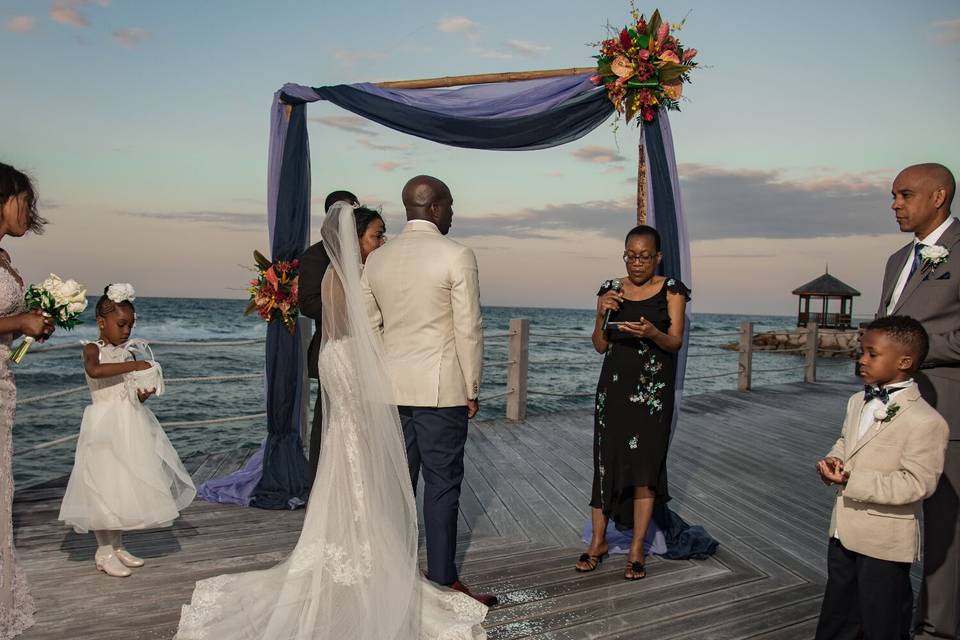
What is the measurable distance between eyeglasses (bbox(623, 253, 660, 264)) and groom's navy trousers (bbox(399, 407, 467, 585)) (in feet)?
3.96

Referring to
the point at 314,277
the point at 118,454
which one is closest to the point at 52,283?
the point at 118,454

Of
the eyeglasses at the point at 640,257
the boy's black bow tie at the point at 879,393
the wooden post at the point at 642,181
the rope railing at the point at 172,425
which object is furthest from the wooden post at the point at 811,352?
the boy's black bow tie at the point at 879,393

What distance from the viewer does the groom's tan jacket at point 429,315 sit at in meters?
2.82

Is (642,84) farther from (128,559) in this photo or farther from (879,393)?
(128,559)

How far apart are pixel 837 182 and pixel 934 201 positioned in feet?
71.0

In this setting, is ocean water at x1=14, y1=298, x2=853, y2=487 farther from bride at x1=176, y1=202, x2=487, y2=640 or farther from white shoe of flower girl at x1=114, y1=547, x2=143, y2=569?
bride at x1=176, y1=202, x2=487, y2=640

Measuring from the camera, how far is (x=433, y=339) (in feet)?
9.46

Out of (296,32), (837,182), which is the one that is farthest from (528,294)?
(296,32)

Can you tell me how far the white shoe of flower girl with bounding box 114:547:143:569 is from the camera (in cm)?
340

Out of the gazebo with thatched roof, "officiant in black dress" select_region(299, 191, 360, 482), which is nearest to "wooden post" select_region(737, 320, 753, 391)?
"officiant in black dress" select_region(299, 191, 360, 482)

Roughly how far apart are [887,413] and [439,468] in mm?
1814

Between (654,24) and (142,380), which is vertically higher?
(654,24)

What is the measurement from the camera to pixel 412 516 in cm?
288

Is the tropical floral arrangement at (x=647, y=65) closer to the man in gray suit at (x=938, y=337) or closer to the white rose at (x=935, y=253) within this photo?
the man in gray suit at (x=938, y=337)
